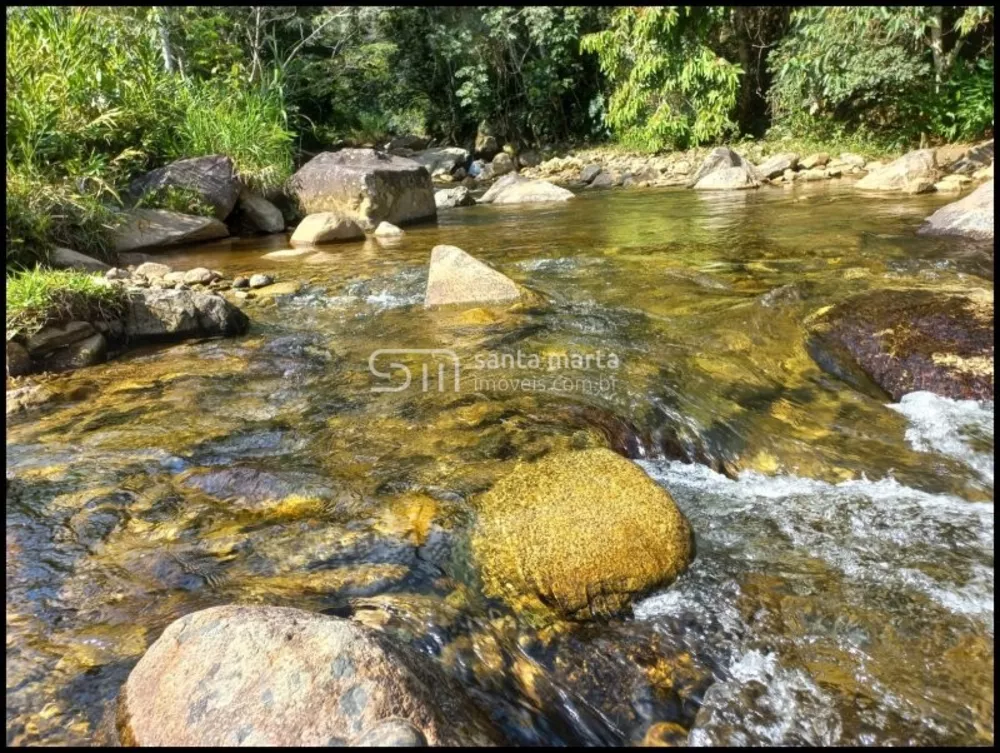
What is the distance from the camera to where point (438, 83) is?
22.5m

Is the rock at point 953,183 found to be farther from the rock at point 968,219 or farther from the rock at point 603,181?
the rock at point 603,181

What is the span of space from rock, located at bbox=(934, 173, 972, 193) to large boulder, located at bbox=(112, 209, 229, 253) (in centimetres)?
1012

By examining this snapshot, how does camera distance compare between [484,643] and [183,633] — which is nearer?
[183,633]

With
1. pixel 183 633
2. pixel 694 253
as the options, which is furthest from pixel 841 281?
pixel 183 633

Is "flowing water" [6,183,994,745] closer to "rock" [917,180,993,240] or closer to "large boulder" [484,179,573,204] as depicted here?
"rock" [917,180,993,240]

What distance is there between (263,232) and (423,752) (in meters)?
9.74

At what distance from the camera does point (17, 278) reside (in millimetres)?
5312

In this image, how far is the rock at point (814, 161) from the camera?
44.2ft

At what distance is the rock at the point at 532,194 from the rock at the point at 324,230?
13.8ft

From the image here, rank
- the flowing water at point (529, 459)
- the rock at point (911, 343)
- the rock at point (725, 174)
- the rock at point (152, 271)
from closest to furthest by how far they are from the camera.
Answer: the flowing water at point (529, 459)
the rock at point (911, 343)
the rock at point (152, 271)
the rock at point (725, 174)

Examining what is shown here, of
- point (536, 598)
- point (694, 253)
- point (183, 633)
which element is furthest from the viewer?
point (694, 253)

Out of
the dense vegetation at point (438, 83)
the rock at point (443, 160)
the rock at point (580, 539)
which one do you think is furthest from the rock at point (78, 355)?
the rock at point (443, 160)

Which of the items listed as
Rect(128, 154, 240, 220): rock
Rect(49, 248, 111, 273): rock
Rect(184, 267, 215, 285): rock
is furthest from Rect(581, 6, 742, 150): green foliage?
Rect(49, 248, 111, 273): rock

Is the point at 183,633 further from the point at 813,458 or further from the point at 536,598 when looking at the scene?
the point at 813,458
